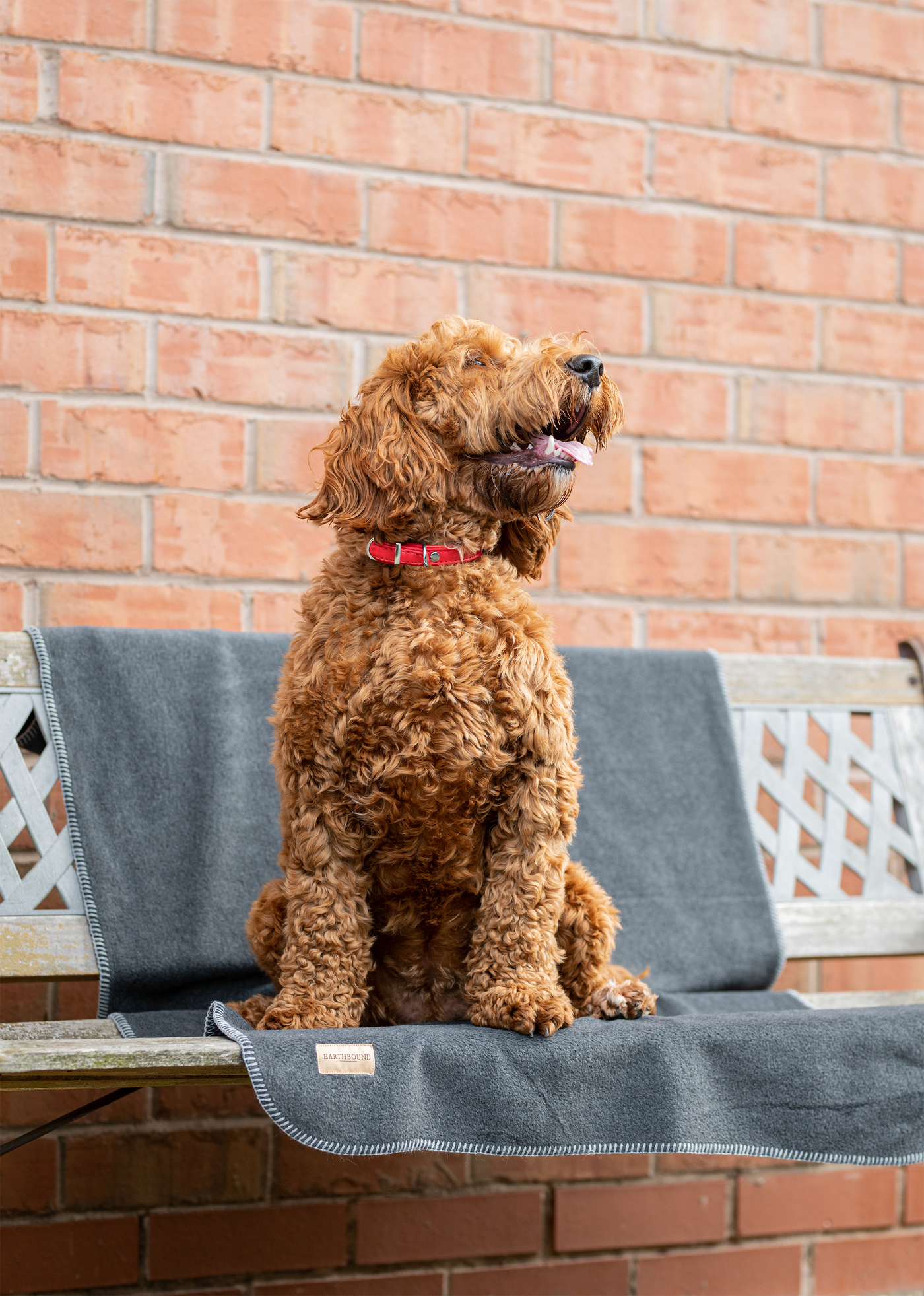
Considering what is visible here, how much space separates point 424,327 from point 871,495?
1081 millimetres

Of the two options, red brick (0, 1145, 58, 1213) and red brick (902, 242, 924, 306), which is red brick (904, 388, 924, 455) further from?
red brick (0, 1145, 58, 1213)

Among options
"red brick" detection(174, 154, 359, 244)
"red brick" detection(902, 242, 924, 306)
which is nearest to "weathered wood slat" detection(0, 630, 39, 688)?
"red brick" detection(174, 154, 359, 244)

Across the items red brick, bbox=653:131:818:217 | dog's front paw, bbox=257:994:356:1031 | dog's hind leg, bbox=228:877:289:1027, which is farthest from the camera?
red brick, bbox=653:131:818:217

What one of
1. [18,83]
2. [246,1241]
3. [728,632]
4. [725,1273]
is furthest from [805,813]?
[18,83]

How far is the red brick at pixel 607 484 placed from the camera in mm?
2592

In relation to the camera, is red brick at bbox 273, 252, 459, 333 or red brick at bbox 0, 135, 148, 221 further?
red brick at bbox 273, 252, 459, 333

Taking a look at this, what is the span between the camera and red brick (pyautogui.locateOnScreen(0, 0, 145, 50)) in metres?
Result: 2.30

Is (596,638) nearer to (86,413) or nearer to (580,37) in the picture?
(86,413)

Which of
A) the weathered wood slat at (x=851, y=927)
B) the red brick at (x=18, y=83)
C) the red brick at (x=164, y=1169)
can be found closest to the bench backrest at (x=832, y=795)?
the weathered wood slat at (x=851, y=927)

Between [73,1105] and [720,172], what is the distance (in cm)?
234

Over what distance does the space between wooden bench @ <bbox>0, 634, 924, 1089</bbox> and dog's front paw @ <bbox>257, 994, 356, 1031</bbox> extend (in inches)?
19.7

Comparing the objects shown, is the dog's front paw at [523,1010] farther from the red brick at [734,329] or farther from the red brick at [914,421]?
the red brick at [914,421]

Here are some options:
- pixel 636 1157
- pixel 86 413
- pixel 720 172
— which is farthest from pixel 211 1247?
pixel 720 172

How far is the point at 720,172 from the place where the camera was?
2711 millimetres
